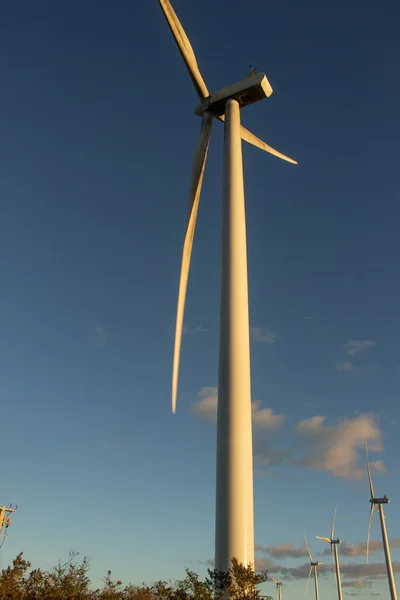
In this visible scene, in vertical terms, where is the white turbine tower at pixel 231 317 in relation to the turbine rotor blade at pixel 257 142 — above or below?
below

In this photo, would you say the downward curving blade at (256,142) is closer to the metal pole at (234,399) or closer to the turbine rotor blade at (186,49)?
the turbine rotor blade at (186,49)

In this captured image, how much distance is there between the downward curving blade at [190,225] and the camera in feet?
109

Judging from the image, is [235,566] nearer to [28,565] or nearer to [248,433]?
[248,433]

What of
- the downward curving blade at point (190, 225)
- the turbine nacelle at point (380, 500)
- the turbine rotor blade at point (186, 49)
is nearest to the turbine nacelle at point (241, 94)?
the downward curving blade at point (190, 225)

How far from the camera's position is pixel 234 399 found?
27406 mm

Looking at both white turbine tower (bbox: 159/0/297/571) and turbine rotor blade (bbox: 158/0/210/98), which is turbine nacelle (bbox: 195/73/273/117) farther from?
turbine rotor blade (bbox: 158/0/210/98)

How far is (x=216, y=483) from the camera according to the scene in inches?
1035

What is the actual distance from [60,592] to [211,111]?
35.0m

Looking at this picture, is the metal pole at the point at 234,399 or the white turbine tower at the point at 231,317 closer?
the metal pole at the point at 234,399

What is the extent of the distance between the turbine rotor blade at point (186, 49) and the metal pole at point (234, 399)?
11847mm

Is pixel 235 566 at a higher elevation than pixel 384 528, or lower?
lower

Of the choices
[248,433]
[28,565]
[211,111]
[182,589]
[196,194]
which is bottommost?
[182,589]

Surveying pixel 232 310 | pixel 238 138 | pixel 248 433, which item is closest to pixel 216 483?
pixel 248 433

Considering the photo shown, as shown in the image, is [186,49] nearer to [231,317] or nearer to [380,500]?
[231,317]
